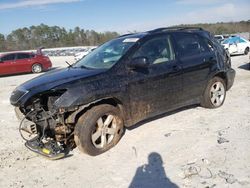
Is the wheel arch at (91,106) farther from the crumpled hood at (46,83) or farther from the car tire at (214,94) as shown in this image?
the car tire at (214,94)

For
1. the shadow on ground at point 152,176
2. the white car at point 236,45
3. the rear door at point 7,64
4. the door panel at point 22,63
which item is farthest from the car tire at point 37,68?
the shadow on ground at point 152,176

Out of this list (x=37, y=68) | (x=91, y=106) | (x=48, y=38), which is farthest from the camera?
(x=48, y=38)

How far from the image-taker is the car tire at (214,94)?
670 centimetres

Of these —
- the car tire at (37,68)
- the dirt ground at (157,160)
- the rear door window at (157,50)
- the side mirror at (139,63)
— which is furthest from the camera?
the car tire at (37,68)

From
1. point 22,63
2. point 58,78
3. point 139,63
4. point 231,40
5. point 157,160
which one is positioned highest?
point 139,63

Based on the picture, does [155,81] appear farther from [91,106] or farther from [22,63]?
[22,63]

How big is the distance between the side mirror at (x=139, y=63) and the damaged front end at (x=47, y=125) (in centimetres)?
124

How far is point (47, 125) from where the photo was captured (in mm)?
4742

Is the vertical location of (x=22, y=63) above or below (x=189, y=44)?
below

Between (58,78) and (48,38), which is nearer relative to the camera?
(58,78)

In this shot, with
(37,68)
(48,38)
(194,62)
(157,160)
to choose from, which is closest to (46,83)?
(157,160)

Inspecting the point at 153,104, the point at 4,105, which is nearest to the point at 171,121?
the point at 153,104

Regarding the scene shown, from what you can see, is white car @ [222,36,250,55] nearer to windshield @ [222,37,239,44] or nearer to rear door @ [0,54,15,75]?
windshield @ [222,37,239,44]

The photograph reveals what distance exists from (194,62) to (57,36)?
66042mm
